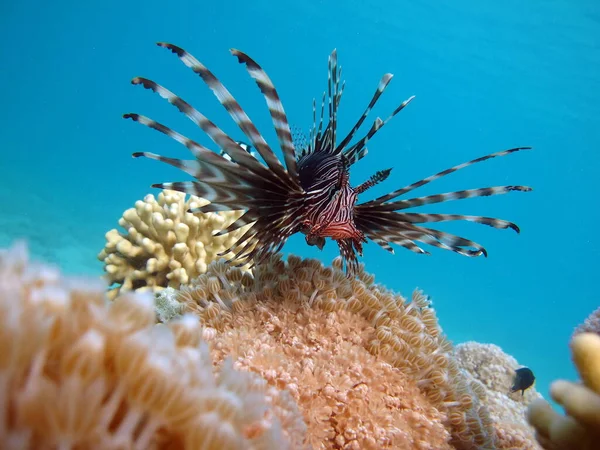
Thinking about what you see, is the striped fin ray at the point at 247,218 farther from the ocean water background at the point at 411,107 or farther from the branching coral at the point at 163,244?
the ocean water background at the point at 411,107

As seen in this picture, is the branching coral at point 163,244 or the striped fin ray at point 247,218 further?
the branching coral at point 163,244

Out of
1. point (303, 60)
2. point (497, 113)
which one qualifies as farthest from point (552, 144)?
point (303, 60)

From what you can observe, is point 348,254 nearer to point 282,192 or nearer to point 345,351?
point 282,192

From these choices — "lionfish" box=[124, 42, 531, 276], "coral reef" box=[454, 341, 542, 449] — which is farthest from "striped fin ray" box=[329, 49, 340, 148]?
"coral reef" box=[454, 341, 542, 449]

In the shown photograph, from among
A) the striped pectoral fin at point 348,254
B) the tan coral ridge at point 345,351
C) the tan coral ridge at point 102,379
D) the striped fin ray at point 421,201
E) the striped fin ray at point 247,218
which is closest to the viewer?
the tan coral ridge at point 102,379

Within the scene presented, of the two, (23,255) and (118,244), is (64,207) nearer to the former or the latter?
(118,244)

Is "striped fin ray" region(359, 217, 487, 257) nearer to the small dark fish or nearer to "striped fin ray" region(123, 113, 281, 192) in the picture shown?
"striped fin ray" region(123, 113, 281, 192)

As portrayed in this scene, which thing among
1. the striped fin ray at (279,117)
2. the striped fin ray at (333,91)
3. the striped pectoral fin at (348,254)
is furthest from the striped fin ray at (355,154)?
the striped fin ray at (279,117)
